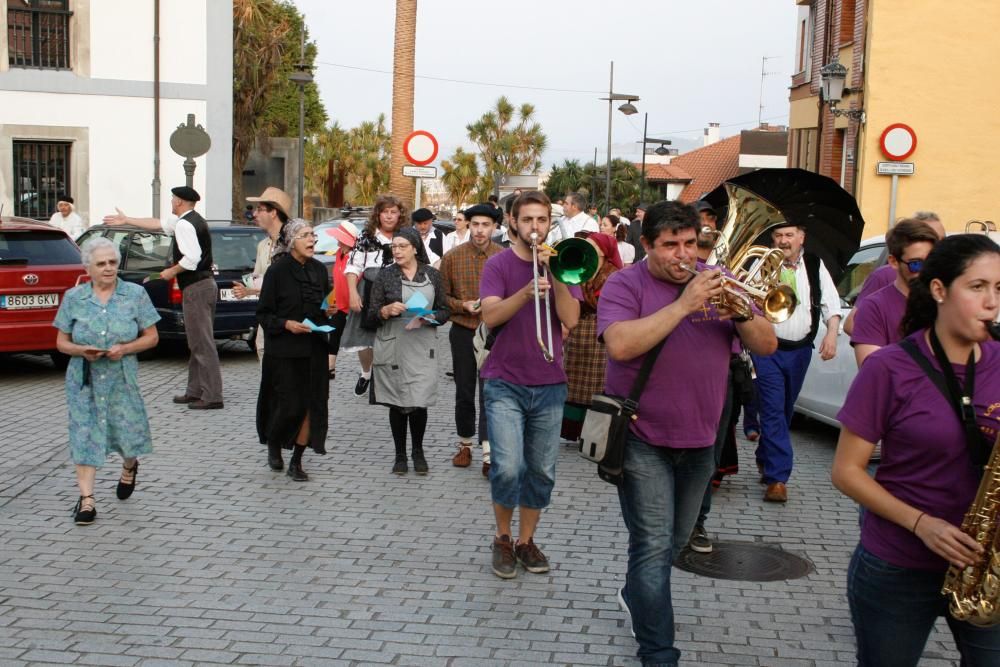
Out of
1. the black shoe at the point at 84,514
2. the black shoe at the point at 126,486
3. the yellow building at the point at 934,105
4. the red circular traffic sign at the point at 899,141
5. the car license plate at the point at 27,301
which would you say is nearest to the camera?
the black shoe at the point at 84,514

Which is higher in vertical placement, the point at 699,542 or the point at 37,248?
the point at 37,248

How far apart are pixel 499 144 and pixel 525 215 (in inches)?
2934

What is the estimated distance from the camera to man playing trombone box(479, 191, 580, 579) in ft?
20.0

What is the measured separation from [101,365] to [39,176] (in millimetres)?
19998

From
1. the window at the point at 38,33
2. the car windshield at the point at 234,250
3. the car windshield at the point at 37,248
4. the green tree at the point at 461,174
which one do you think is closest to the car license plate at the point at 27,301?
the car windshield at the point at 37,248

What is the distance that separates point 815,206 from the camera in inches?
289

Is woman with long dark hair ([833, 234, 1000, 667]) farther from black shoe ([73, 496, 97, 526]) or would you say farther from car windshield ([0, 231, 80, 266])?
car windshield ([0, 231, 80, 266])

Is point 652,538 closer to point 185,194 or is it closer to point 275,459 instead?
point 275,459

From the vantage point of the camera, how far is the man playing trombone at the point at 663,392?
4562mm

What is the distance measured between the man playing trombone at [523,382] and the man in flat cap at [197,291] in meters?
5.36

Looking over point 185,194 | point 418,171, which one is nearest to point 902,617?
point 185,194

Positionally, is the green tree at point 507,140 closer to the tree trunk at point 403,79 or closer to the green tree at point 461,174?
the green tree at point 461,174

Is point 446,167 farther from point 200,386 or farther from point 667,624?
point 667,624

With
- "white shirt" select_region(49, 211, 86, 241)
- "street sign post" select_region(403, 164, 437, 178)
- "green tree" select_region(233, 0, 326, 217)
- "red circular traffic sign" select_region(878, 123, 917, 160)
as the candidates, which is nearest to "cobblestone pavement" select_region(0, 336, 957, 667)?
"street sign post" select_region(403, 164, 437, 178)
